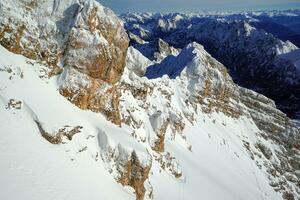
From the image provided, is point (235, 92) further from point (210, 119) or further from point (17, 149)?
point (17, 149)

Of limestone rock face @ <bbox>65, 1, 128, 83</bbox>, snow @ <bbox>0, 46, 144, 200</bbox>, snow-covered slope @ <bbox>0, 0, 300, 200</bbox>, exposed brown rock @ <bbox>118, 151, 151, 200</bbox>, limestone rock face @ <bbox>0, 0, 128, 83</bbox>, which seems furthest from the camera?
limestone rock face @ <bbox>65, 1, 128, 83</bbox>

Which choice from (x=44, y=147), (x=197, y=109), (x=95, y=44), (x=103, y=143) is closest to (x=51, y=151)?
(x=44, y=147)

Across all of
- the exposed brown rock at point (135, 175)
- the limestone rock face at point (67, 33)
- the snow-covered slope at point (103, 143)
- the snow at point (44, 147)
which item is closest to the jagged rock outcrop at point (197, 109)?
the snow-covered slope at point (103, 143)

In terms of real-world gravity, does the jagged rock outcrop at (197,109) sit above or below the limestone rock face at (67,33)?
below

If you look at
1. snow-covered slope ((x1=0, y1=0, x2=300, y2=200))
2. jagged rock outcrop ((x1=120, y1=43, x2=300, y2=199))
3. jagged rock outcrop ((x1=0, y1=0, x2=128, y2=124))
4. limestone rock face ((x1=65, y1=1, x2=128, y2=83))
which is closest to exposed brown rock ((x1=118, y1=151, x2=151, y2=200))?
snow-covered slope ((x1=0, y1=0, x2=300, y2=200))

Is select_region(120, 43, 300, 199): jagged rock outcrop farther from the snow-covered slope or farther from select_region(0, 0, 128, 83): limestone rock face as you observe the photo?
select_region(0, 0, 128, 83): limestone rock face

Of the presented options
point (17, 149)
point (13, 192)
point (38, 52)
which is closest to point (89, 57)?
point (38, 52)

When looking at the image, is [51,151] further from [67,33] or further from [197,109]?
[197,109]

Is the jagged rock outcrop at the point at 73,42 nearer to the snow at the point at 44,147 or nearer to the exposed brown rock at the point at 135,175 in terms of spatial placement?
the snow at the point at 44,147
